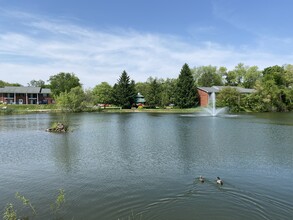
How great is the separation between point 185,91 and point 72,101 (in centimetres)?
3387

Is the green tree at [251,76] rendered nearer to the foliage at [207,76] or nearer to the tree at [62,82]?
the foliage at [207,76]

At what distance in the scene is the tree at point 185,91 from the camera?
3000 inches

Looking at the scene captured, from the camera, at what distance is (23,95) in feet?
326

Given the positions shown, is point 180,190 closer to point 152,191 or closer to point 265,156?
point 152,191

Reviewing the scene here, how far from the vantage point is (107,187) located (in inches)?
470

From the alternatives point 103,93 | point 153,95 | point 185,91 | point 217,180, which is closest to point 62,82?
point 103,93

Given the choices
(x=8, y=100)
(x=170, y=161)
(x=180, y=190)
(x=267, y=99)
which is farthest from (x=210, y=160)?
(x=8, y=100)

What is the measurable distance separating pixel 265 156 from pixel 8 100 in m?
101

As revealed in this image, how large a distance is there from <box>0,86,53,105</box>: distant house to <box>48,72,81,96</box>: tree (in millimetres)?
8772

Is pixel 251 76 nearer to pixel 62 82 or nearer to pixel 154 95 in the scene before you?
pixel 154 95

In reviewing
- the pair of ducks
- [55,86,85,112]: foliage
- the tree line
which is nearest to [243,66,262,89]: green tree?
the tree line

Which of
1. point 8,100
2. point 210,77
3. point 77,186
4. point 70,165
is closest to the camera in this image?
point 77,186

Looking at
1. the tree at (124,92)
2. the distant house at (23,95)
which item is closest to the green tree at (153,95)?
the tree at (124,92)

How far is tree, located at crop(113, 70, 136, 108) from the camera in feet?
266
